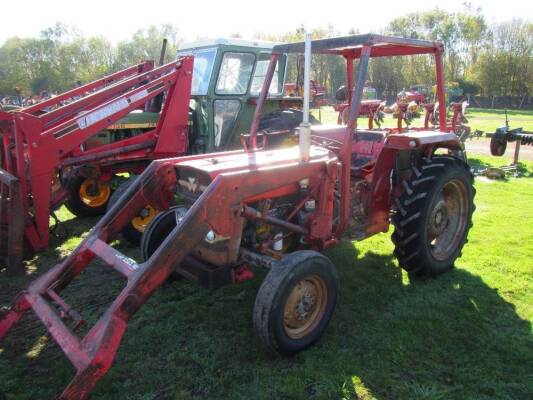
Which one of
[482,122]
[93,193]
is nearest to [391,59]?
[482,122]

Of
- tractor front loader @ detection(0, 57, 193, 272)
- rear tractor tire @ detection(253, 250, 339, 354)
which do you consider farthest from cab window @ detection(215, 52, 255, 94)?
rear tractor tire @ detection(253, 250, 339, 354)

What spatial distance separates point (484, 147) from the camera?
11.9m

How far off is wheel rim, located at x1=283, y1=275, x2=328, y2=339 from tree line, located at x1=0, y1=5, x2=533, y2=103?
1111 inches

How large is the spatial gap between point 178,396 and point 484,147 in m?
11.8

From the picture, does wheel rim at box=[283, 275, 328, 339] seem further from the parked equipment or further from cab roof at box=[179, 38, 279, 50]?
the parked equipment

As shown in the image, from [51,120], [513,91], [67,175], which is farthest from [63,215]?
[513,91]

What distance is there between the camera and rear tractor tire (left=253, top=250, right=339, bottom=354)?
2.59 m

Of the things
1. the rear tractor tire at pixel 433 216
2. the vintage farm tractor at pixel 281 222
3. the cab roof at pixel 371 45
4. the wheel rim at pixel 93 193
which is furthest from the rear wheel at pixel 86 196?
the rear tractor tire at pixel 433 216

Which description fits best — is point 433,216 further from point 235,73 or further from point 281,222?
point 235,73

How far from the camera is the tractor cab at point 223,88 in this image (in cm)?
597

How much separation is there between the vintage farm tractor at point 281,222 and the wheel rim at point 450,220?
0.03 feet

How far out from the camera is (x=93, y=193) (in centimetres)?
602

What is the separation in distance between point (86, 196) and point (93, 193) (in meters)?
0.10

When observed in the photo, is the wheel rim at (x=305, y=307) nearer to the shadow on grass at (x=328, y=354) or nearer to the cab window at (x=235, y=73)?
the shadow on grass at (x=328, y=354)
